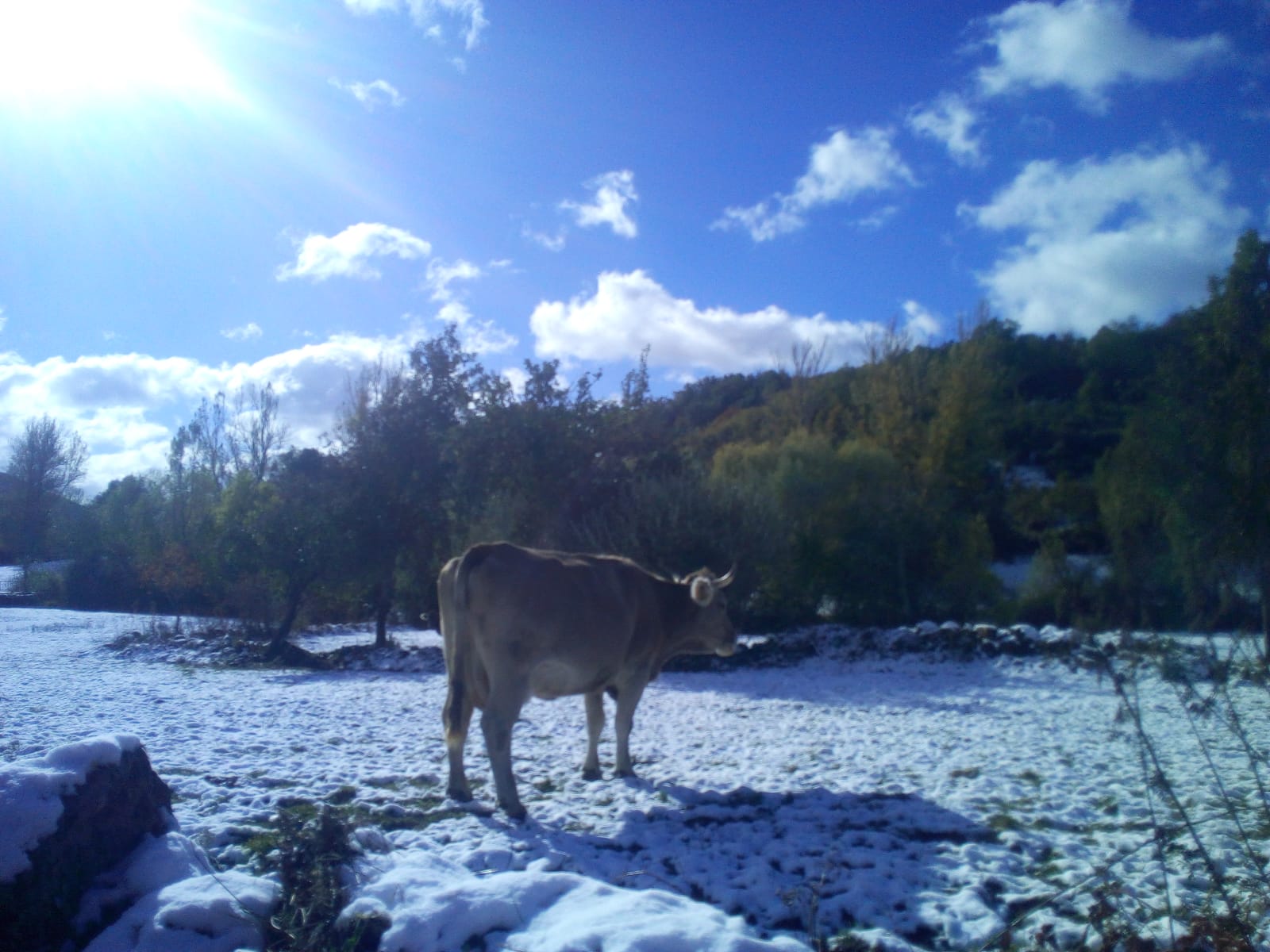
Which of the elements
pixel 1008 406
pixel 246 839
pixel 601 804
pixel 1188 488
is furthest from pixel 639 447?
pixel 1008 406

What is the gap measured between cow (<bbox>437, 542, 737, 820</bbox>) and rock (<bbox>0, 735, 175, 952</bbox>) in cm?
245

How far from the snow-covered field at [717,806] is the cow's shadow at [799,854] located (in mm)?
24

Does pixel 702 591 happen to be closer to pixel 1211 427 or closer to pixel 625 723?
pixel 625 723

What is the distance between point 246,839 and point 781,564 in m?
16.4

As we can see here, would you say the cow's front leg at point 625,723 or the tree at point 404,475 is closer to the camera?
the cow's front leg at point 625,723

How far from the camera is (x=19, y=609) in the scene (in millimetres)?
37062

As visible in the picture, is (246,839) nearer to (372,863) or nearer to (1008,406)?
(372,863)

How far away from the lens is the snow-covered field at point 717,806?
4.41 meters

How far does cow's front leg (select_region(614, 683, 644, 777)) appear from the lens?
8375 mm

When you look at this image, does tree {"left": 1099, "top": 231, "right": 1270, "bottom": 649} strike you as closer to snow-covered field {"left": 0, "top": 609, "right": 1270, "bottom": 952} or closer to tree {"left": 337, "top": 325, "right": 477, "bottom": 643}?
snow-covered field {"left": 0, "top": 609, "right": 1270, "bottom": 952}

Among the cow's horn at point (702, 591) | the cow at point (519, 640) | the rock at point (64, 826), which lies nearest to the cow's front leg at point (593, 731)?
the cow at point (519, 640)

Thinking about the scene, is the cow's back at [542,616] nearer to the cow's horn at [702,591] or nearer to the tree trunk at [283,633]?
the cow's horn at [702,591]

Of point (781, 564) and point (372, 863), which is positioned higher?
point (781, 564)

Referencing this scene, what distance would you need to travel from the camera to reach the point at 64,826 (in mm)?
4484
